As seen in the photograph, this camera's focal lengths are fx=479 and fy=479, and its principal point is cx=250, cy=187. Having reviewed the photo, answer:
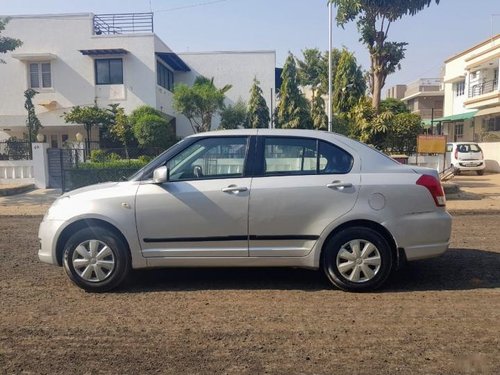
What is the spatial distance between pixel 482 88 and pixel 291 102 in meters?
15.6

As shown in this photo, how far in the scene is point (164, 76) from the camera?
30641 mm

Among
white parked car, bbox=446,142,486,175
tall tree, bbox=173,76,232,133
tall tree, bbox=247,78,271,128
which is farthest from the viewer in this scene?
tall tree, bbox=247,78,271,128

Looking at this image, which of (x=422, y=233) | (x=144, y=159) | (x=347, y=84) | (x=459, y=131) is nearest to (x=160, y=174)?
(x=422, y=233)

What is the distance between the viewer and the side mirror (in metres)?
5.03

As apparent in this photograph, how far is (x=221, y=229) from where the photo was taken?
5.11 metres

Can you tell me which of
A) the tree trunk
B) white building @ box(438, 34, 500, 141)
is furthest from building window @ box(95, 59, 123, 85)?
white building @ box(438, 34, 500, 141)

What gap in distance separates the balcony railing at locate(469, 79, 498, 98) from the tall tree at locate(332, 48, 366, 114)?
8507mm

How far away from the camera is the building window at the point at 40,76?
27.5 m

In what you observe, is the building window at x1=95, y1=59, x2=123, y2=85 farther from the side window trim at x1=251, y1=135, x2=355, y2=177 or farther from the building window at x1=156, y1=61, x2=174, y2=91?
the side window trim at x1=251, y1=135, x2=355, y2=177

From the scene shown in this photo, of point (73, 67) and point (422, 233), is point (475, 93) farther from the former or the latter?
point (422, 233)

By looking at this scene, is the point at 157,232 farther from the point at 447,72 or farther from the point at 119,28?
the point at 447,72

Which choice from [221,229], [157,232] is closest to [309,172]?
[221,229]

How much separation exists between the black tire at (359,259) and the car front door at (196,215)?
3.09ft

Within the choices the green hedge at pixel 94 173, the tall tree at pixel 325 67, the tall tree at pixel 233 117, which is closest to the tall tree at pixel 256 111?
the tall tree at pixel 233 117
